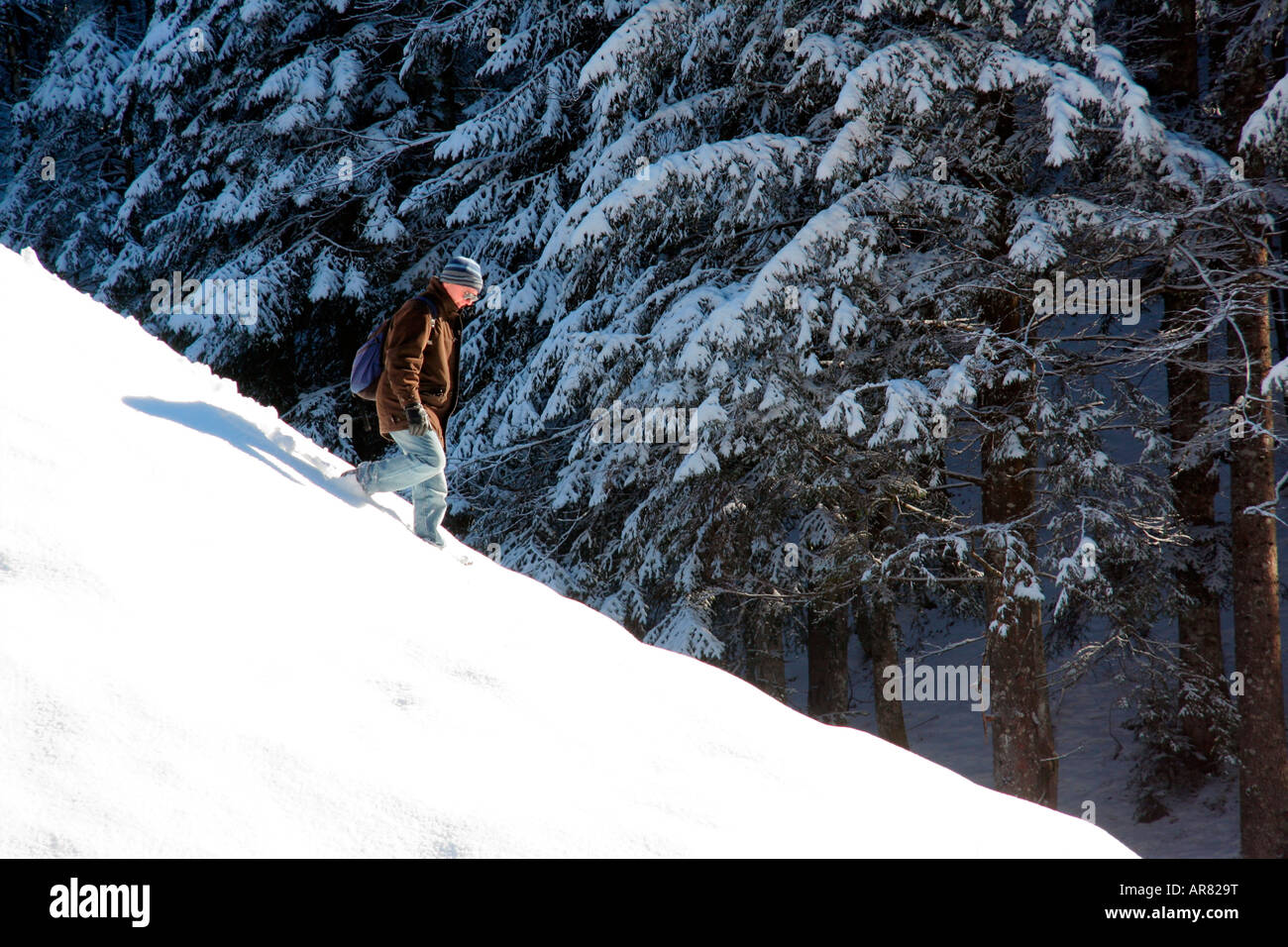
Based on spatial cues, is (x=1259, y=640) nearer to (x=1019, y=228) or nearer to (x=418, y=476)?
(x=1019, y=228)

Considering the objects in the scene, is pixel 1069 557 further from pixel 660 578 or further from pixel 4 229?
pixel 4 229

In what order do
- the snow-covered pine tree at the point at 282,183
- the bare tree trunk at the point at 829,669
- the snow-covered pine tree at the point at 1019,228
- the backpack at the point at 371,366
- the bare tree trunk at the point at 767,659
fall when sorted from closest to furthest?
the backpack at the point at 371,366 < the snow-covered pine tree at the point at 1019,228 < the bare tree trunk at the point at 767,659 < the snow-covered pine tree at the point at 282,183 < the bare tree trunk at the point at 829,669

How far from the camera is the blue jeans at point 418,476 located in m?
5.88

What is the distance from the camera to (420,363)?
5820 mm

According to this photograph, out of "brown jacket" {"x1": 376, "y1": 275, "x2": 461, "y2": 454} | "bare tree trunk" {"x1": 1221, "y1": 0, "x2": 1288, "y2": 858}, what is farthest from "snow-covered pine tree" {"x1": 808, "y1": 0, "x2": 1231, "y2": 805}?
"brown jacket" {"x1": 376, "y1": 275, "x2": 461, "y2": 454}

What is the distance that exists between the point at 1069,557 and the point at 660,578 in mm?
4533

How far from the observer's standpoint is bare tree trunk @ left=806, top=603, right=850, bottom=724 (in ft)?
48.4

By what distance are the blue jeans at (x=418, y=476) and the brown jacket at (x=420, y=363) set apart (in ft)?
0.43

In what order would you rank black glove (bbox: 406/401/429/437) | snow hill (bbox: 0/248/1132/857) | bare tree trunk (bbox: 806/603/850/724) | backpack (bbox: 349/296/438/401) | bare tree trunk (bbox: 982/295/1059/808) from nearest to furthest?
snow hill (bbox: 0/248/1132/857) → black glove (bbox: 406/401/429/437) → backpack (bbox: 349/296/438/401) → bare tree trunk (bbox: 982/295/1059/808) → bare tree trunk (bbox: 806/603/850/724)

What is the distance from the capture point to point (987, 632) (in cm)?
1018

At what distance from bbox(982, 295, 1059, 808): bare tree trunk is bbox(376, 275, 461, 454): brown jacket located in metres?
5.90

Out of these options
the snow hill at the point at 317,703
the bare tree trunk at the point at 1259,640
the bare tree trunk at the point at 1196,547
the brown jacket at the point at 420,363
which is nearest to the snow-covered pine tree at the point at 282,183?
the brown jacket at the point at 420,363

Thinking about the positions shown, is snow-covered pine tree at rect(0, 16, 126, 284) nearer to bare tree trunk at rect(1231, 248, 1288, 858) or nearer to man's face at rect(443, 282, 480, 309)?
man's face at rect(443, 282, 480, 309)

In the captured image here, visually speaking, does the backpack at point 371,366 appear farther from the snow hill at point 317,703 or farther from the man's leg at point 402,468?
the snow hill at point 317,703
